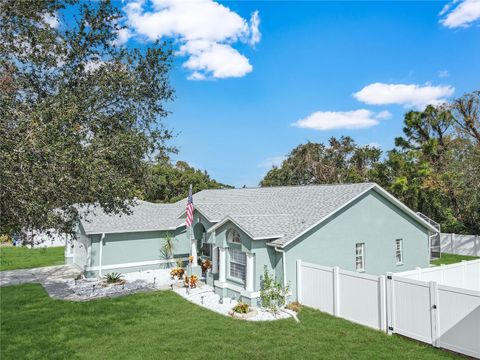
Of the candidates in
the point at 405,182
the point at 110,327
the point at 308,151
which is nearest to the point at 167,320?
the point at 110,327

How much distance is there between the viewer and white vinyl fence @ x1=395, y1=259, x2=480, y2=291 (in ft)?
49.0

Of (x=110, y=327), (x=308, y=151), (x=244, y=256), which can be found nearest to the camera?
(x=110, y=327)

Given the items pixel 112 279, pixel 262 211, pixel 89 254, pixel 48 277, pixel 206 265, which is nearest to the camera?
pixel 112 279

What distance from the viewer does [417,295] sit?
11.6m

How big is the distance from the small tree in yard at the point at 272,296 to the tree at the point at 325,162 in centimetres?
3757

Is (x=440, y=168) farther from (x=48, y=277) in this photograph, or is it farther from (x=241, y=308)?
(x=48, y=277)

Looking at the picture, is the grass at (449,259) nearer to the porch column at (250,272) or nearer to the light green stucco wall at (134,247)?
the porch column at (250,272)

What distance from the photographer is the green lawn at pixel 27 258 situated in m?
27.9

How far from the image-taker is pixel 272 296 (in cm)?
1505

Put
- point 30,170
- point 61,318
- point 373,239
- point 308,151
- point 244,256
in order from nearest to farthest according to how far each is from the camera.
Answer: point 30,170 → point 61,318 → point 244,256 → point 373,239 → point 308,151

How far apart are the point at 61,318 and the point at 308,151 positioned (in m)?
44.8

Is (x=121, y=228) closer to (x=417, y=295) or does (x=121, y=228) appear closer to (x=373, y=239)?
(x=373, y=239)

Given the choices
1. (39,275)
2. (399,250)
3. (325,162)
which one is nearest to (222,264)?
(399,250)

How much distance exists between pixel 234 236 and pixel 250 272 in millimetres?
2349
